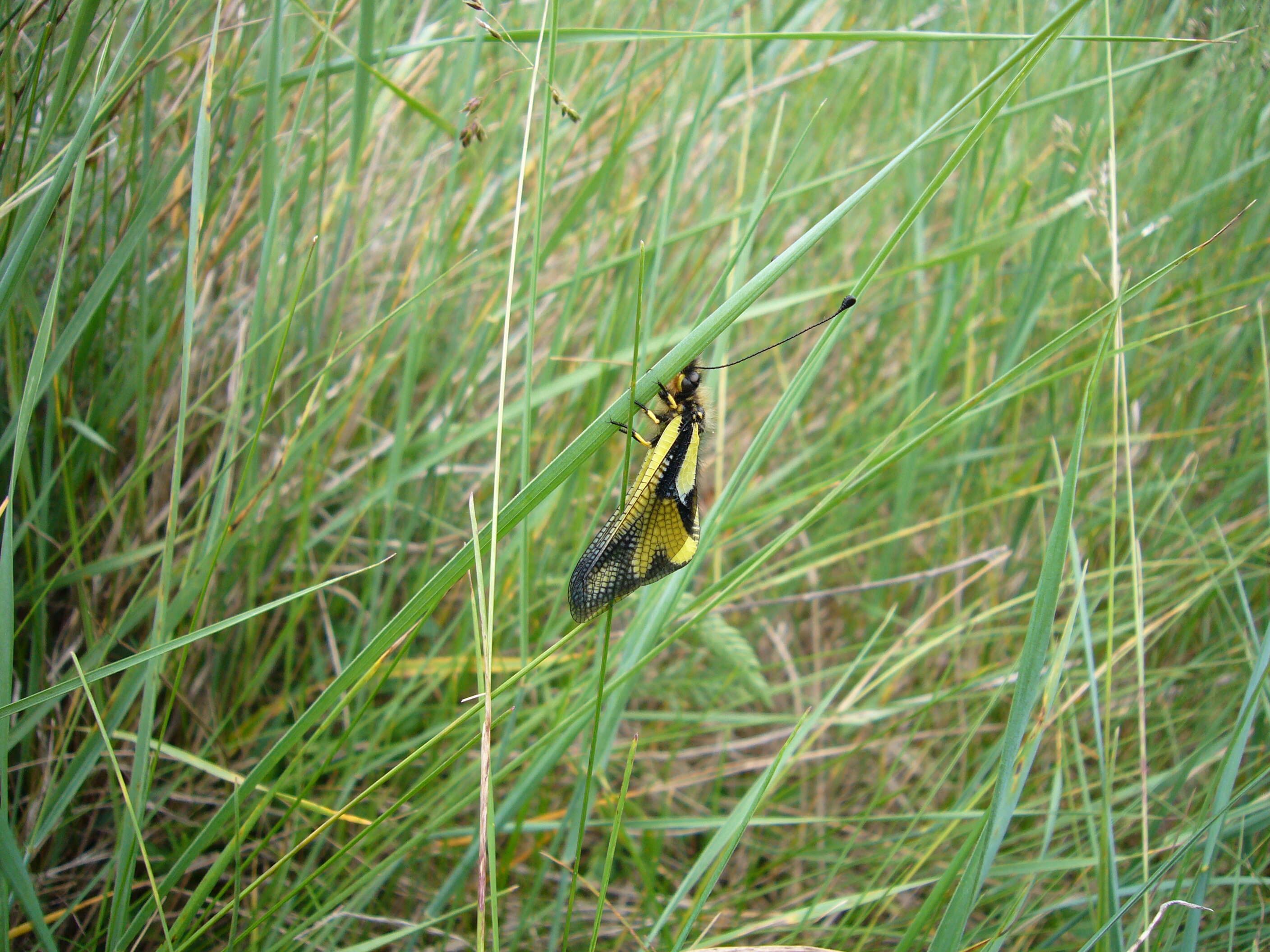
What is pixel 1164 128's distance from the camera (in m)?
3.27

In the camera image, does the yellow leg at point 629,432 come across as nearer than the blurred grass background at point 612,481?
Yes

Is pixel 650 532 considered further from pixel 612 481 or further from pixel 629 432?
pixel 612 481

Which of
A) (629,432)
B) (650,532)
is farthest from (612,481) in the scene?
(629,432)

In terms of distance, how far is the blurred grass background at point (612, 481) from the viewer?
56.0 inches

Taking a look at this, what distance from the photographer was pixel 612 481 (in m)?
2.14

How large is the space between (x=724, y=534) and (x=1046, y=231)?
5.49 ft

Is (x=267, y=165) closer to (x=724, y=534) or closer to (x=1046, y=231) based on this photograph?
(x=724, y=534)

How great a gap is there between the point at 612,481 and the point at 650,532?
68 centimetres

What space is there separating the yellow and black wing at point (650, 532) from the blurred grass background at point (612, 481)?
10 centimetres

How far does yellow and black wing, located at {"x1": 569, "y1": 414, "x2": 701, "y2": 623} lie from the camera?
138cm

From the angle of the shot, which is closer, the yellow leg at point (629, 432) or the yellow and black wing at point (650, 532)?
the yellow leg at point (629, 432)

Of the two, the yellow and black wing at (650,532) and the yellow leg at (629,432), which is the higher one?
the yellow leg at (629,432)

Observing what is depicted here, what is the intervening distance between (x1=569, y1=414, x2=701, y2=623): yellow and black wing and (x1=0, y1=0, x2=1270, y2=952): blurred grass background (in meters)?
0.10

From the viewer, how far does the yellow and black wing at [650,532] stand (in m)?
1.38
